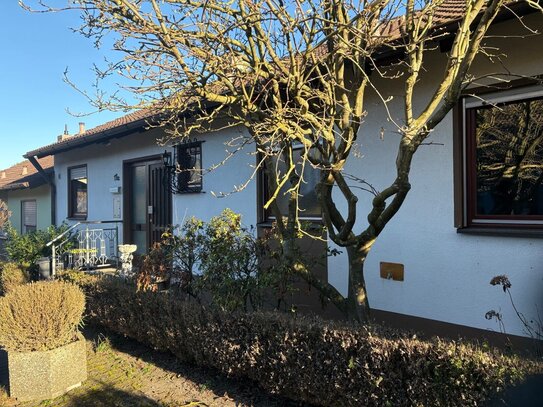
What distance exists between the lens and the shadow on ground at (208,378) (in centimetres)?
379

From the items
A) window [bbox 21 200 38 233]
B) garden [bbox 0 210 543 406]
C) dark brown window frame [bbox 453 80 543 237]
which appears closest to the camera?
garden [bbox 0 210 543 406]

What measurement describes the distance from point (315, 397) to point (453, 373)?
1196mm

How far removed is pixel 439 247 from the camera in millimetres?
5016

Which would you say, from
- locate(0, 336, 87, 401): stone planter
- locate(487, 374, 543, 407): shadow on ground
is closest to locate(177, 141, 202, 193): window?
locate(0, 336, 87, 401): stone planter

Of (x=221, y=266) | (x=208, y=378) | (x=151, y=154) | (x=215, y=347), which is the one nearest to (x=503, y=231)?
(x=221, y=266)

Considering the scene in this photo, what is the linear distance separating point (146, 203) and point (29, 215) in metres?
8.85

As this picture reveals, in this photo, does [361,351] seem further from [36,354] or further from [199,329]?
[36,354]

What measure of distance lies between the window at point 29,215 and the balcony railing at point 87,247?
17.2ft

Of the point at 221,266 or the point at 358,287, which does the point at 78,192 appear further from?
the point at 358,287

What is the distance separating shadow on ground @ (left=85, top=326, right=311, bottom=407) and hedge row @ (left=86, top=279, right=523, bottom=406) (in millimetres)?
141

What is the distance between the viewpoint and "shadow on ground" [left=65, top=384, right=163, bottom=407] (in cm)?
398

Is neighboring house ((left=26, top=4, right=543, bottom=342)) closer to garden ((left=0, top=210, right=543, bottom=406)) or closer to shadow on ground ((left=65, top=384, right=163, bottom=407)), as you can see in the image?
garden ((left=0, top=210, right=543, bottom=406))

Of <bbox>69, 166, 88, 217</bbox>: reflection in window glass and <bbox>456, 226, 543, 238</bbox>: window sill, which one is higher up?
<bbox>69, 166, 88, 217</bbox>: reflection in window glass

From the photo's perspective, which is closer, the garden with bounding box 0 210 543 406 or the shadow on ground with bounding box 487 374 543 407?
the shadow on ground with bounding box 487 374 543 407
